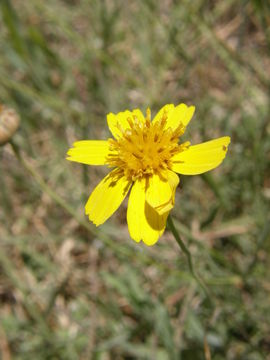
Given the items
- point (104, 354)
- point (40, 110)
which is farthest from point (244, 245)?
point (40, 110)

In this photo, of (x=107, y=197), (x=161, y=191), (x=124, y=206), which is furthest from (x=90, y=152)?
(x=124, y=206)

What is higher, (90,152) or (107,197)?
(90,152)

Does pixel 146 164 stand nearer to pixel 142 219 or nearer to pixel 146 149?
pixel 146 149

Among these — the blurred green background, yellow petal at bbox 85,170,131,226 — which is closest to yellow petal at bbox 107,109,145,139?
yellow petal at bbox 85,170,131,226

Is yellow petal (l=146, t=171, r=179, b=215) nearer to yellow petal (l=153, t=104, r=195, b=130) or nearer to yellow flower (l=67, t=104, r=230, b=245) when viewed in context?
yellow flower (l=67, t=104, r=230, b=245)

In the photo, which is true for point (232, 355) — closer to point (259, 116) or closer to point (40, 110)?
point (259, 116)

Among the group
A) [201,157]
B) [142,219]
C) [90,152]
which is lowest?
[142,219]
